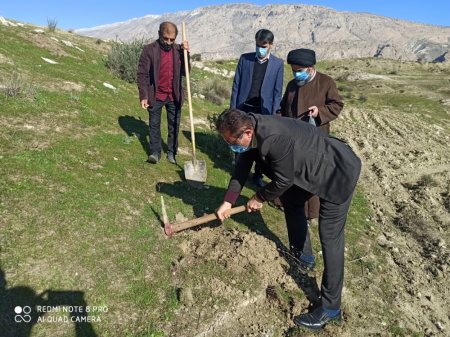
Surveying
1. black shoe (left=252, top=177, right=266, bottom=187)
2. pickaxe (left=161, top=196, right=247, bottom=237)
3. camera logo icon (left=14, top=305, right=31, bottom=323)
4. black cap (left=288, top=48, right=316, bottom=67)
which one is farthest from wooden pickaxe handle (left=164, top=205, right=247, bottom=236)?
black shoe (left=252, top=177, right=266, bottom=187)

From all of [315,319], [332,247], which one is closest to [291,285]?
[315,319]

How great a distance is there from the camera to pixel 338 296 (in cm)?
367

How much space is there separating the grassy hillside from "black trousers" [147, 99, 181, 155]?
1.03ft

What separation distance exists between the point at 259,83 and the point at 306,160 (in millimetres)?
3033

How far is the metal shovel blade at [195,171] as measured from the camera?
6.04 meters

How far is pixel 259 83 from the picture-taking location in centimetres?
604

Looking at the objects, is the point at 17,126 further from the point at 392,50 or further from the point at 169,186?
the point at 392,50

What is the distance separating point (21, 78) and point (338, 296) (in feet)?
26.0

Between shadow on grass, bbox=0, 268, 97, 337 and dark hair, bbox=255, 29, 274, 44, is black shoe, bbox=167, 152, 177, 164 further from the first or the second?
shadow on grass, bbox=0, 268, 97, 337

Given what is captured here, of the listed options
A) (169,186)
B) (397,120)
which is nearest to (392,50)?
(397,120)

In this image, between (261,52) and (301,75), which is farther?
(261,52)

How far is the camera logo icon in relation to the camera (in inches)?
125

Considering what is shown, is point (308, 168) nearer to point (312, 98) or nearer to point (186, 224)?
point (186, 224)

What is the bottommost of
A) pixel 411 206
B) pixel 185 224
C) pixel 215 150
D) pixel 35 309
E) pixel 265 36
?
pixel 411 206
